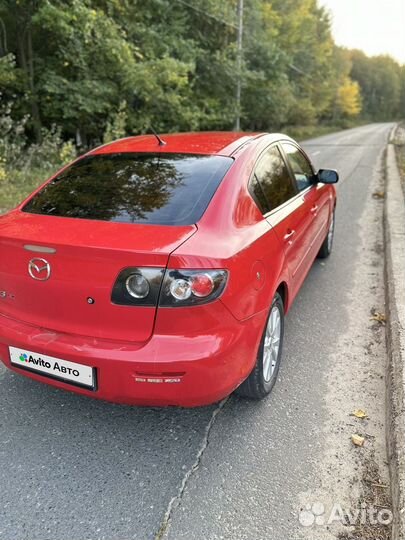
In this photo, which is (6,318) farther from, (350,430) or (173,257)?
(350,430)

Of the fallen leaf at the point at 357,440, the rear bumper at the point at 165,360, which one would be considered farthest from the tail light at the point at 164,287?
the fallen leaf at the point at 357,440

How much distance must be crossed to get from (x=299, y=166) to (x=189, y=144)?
4.45ft

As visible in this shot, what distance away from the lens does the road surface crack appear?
1.97 metres

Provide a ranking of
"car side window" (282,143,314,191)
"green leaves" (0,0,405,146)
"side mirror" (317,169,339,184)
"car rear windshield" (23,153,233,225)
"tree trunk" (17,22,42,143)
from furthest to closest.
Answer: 1. "tree trunk" (17,22,42,143)
2. "green leaves" (0,0,405,146)
3. "side mirror" (317,169,339,184)
4. "car side window" (282,143,314,191)
5. "car rear windshield" (23,153,233,225)

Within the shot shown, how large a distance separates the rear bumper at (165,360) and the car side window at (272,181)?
99cm

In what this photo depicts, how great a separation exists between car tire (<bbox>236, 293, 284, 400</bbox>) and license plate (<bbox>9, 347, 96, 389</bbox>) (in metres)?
0.95

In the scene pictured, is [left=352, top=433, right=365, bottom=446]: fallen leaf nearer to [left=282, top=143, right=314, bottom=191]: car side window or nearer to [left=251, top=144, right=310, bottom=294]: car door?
[left=251, top=144, right=310, bottom=294]: car door

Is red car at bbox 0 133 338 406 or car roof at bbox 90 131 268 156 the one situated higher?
car roof at bbox 90 131 268 156

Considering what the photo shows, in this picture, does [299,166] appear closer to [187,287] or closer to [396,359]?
[396,359]

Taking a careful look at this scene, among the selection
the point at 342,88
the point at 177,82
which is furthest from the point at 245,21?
the point at 342,88

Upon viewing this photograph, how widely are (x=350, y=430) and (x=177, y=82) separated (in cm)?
1340

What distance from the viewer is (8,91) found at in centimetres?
1263

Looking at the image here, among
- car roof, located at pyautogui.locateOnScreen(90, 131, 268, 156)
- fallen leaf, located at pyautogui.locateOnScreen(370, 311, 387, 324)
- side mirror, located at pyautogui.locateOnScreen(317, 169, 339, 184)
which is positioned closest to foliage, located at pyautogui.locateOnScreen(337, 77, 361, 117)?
side mirror, located at pyautogui.locateOnScreen(317, 169, 339, 184)

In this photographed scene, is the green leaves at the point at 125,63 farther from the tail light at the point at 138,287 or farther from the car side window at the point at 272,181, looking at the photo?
the tail light at the point at 138,287
